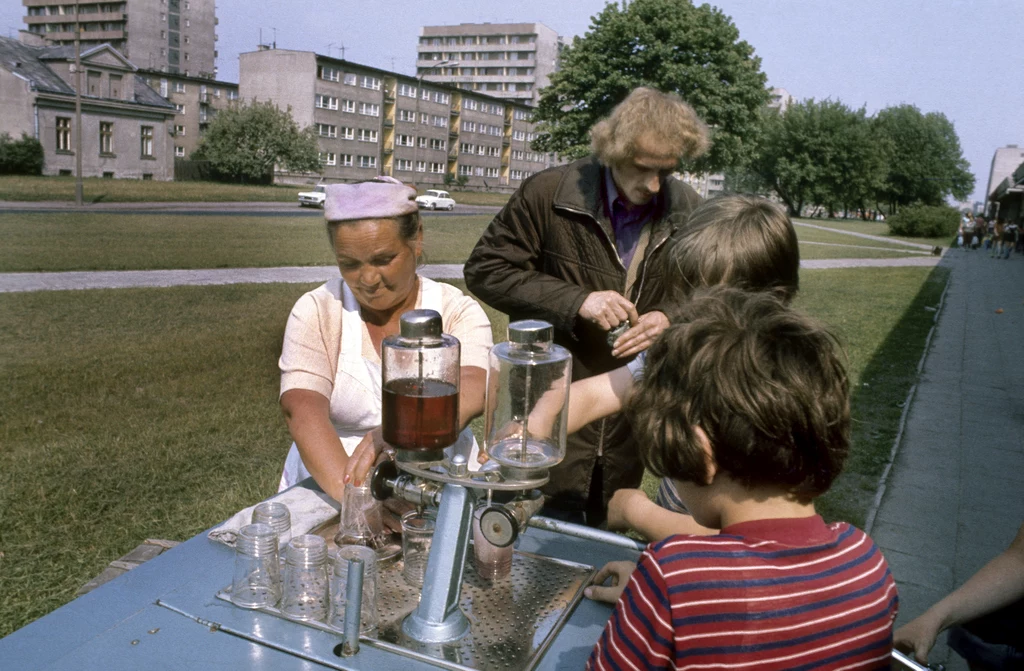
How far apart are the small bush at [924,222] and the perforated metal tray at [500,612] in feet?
140

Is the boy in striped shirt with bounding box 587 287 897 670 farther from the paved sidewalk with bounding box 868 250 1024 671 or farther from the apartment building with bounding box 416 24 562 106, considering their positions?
the apartment building with bounding box 416 24 562 106

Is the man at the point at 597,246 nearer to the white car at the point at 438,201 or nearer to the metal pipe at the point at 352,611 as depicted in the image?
the metal pipe at the point at 352,611

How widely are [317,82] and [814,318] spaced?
6253 centimetres

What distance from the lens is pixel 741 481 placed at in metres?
1.12

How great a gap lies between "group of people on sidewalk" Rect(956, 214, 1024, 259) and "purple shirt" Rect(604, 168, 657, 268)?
3004 cm

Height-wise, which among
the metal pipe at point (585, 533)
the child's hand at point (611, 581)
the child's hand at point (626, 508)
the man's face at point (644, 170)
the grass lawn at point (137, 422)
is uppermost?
the man's face at point (644, 170)

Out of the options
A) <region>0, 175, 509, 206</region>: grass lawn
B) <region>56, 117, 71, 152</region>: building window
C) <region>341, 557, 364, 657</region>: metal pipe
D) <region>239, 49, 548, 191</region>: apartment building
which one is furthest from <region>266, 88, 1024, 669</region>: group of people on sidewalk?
<region>239, 49, 548, 191</region>: apartment building

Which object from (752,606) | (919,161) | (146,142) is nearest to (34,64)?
(146,142)

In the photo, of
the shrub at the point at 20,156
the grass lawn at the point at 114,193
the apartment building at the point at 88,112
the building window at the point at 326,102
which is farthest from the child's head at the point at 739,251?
the building window at the point at 326,102

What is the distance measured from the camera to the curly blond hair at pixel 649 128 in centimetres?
244

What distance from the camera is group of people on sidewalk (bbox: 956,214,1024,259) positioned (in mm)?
28547

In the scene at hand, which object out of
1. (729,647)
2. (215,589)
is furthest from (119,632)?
(729,647)

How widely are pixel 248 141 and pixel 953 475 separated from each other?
46989 mm

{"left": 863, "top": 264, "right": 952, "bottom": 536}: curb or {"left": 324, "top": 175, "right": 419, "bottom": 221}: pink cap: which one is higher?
{"left": 324, "top": 175, "right": 419, "bottom": 221}: pink cap
